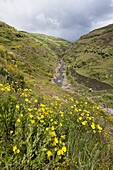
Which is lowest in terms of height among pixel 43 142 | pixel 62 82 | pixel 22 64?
pixel 62 82

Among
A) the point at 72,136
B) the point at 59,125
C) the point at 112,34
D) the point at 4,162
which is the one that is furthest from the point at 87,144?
the point at 112,34

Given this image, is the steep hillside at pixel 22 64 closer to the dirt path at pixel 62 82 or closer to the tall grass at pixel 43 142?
the dirt path at pixel 62 82

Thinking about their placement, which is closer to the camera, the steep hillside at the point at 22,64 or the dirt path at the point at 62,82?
the steep hillside at the point at 22,64

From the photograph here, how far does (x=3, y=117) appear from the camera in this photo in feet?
15.7

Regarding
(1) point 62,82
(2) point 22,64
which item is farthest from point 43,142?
(1) point 62,82

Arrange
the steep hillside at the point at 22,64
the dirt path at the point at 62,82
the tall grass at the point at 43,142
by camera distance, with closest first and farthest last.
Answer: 1. the tall grass at the point at 43,142
2. the steep hillside at the point at 22,64
3. the dirt path at the point at 62,82

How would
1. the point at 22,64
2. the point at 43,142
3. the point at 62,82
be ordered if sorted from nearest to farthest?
1. the point at 43,142
2. the point at 22,64
3. the point at 62,82

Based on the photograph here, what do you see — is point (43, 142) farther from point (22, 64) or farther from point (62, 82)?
point (62, 82)

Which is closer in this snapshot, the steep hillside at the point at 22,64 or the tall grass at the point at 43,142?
the tall grass at the point at 43,142

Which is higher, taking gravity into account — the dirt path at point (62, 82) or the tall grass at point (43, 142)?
the tall grass at point (43, 142)

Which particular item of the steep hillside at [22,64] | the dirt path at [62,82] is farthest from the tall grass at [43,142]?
the dirt path at [62,82]

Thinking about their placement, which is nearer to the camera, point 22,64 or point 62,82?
point 22,64

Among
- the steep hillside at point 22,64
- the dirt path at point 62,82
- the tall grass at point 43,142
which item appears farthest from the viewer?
the dirt path at point 62,82

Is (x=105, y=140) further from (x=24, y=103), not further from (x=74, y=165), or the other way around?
(x=24, y=103)
